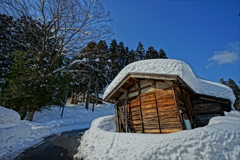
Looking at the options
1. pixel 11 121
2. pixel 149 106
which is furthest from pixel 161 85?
pixel 11 121

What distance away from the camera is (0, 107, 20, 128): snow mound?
5.23 m

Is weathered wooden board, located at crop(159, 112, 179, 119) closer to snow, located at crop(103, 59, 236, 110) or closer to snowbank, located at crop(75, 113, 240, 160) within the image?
snow, located at crop(103, 59, 236, 110)

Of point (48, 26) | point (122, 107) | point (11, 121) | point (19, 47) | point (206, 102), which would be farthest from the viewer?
point (19, 47)

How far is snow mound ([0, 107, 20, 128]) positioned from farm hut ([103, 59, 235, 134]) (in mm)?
5651

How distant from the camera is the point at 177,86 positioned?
6656mm

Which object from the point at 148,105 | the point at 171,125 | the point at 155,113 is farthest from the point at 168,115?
the point at 148,105

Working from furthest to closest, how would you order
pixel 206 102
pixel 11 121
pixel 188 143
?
pixel 206 102, pixel 11 121, pixel 188 143

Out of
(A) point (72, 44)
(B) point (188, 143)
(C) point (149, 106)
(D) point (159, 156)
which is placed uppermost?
(A) point (72, 44)

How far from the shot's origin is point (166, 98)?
261 inches

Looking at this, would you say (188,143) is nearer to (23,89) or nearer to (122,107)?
(122,107)

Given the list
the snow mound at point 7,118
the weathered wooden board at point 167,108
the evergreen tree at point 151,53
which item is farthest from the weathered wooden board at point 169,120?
the evergreen tree at point 151,53

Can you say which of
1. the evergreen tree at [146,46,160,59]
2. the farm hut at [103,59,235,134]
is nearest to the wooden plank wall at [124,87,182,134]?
the farm hut at [103,59,235,134]

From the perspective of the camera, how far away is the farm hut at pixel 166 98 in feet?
20.1

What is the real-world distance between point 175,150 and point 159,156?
0.56m
